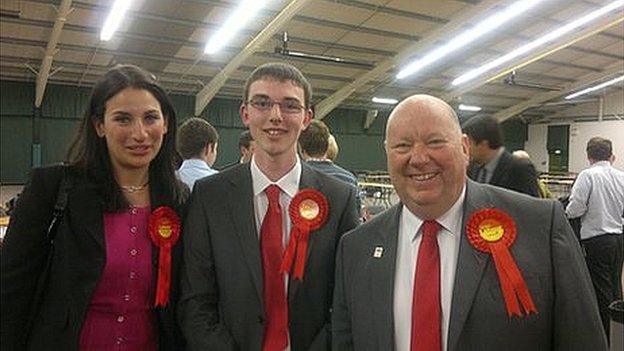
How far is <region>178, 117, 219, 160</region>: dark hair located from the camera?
3287mm

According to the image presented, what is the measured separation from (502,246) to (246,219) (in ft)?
2.46

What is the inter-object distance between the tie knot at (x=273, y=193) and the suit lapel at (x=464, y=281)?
595 millimetres

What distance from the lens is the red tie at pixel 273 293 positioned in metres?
1.48

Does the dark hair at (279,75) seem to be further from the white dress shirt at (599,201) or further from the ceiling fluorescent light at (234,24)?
the ceiling fluorescent light at (234,24)

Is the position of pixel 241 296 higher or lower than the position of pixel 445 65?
lower

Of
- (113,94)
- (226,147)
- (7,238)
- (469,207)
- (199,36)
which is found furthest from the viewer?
(226,147)

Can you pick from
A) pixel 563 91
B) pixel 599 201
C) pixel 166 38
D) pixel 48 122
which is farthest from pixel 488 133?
pixel 563 91

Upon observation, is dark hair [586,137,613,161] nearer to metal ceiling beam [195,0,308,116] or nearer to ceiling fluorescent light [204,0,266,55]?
metal ceiling beam [195,0,308,116]

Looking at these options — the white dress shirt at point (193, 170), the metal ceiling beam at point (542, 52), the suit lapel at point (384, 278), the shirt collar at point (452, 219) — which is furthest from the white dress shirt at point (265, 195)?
the metal ceiling beam at point (542, 52)

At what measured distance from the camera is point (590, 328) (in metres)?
1.14

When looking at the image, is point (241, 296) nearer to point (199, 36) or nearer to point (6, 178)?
point (199, 36)

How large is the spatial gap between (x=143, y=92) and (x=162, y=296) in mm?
656

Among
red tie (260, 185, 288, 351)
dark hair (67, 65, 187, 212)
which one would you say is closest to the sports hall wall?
dark hair (67, 65, 187, 212)

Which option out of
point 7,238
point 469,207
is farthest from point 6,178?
point 469,207
